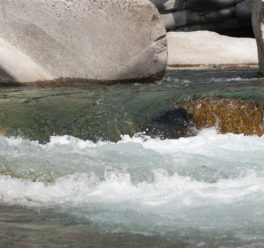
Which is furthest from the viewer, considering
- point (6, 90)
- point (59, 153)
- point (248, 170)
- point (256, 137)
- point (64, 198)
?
point (6, 90)

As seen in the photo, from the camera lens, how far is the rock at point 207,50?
44.9ft

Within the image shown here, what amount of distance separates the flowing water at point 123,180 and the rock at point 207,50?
21.2 feet

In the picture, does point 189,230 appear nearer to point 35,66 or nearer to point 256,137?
point 256,137

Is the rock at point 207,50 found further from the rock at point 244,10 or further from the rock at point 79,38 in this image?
the rock at point 79,38

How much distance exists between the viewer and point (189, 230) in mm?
3582

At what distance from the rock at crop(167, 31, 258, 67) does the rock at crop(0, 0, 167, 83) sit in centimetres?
481

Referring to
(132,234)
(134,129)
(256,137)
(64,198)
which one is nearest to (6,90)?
(134,129)

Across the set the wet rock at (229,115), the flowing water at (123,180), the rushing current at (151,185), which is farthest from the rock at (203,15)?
the rushing current at (151,185)

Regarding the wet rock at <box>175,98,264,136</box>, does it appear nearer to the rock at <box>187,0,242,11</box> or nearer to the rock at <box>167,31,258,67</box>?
the rock at <box>167,31,258,67</box>

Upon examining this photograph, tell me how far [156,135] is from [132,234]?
302cm

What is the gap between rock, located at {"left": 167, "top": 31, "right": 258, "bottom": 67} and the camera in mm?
13680

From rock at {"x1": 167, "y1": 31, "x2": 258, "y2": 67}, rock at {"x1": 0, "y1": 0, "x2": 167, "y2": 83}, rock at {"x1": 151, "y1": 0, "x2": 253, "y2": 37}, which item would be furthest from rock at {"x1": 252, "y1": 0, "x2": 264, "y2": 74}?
rock at {"x1": 151, "y1": 0, "x2": 253, "y2": 37}

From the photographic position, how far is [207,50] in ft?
45.9

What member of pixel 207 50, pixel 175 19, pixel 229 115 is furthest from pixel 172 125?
pixel 175 19
